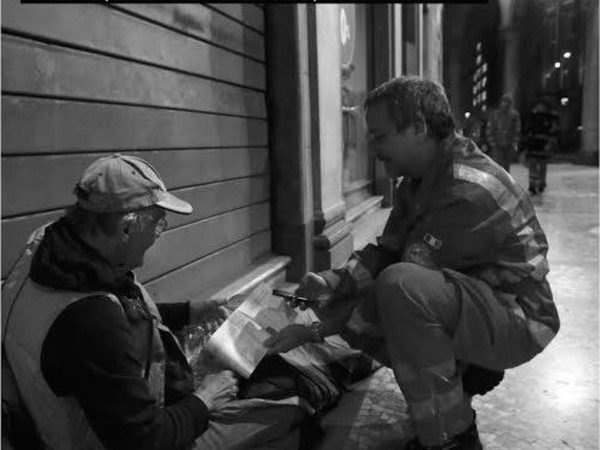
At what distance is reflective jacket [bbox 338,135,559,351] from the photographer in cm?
229

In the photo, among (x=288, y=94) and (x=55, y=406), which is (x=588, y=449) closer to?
(x=55, y=406)

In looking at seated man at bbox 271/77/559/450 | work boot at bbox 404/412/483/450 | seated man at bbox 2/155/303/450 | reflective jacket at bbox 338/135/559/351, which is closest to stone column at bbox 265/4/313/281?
seated man at bbox 271/77/559/450

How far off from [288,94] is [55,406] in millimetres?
3137

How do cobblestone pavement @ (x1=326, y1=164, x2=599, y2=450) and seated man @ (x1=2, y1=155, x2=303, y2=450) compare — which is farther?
cobblestone pavement @ (x1=326, y1=164, x2=599, y2=450)

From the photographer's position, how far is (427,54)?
14.7m

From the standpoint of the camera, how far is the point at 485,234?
228 cm

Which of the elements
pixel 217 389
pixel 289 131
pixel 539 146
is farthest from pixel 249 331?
pixel 539 146

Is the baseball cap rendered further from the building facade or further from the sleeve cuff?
the sleeve cuff

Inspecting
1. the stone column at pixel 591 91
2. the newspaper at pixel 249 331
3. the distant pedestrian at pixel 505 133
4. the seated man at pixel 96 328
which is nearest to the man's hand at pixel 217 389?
the newspaper at pixel 249 331

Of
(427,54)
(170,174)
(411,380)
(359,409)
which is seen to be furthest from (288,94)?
(427,54)

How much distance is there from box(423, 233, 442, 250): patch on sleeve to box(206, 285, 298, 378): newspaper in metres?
0.63

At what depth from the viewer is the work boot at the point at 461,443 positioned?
2230mm

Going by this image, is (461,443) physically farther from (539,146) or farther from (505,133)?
(505,133)

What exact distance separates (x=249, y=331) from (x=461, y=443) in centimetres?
87
